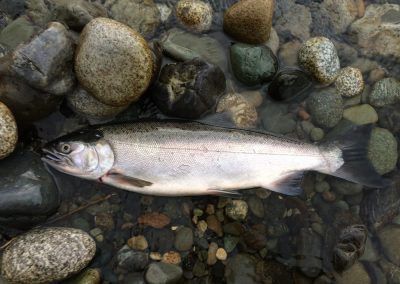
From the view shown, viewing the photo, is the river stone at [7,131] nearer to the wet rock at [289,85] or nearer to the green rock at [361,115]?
the wet rock at [289,85]

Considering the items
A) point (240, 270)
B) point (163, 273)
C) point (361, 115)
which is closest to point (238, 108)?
point (361, 115)

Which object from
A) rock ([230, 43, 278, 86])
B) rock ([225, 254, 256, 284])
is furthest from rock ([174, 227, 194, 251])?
rock ([230, 43, 278, 86])

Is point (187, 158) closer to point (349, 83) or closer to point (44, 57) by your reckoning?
point (44, 57)

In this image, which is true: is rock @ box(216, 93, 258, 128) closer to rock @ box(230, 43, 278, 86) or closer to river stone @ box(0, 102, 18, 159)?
rock @ box(230, 43, 278, 86)

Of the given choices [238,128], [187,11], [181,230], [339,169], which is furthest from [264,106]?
[181,230]

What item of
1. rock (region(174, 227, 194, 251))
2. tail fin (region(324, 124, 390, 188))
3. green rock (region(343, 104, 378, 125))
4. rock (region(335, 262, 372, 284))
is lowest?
rock (region(335, 262, 372, 284))

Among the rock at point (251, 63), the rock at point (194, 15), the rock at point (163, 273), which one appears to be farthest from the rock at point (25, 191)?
the rock at point (251, 63)
